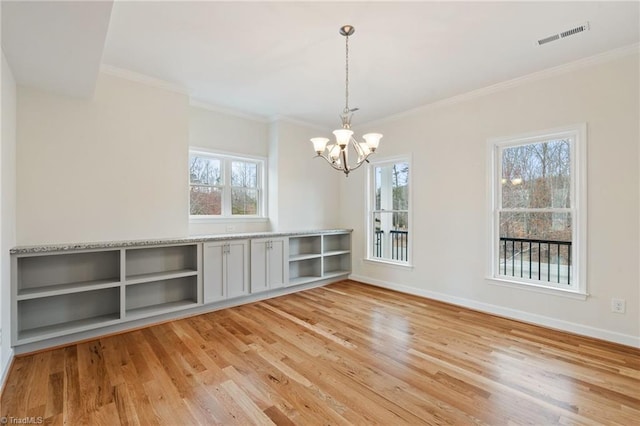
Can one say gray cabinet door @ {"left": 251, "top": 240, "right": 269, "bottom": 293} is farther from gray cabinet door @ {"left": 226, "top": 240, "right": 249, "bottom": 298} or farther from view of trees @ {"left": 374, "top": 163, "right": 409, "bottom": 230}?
view of trees @ {"left": 374, "top": 163, "right": 409, "bottom": 230}

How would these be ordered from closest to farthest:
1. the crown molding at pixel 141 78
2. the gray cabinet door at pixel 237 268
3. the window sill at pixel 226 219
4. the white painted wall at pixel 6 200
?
1. the white painted wall at pixel 6 200
2. the crown molding at pixel 141 78
3. the gray cabinet door at pixel 237 268
4. the window sill at pixel 226 219

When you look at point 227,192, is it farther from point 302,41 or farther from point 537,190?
point 537,190

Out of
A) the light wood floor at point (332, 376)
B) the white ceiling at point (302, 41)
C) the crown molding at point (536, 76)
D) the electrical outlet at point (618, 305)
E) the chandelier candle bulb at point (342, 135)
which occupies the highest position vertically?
the white ceiling at point (302, 41)

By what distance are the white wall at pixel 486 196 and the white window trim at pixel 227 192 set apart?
6.80 ft

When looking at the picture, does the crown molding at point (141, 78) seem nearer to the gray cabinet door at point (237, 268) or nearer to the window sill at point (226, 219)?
the window sill at point (226, 219)

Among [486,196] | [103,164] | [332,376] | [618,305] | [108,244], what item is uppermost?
[103,164]

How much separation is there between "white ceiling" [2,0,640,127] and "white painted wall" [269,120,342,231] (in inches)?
53.7

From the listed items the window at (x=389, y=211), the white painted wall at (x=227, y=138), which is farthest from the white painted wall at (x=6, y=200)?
the window at (x=389, y=211)

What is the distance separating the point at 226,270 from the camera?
13.5 feet

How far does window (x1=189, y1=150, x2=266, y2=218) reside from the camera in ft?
15.0

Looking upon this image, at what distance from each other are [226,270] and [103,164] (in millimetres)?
1901

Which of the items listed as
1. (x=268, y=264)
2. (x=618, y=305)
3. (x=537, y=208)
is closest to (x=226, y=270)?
(x=268, y=264)

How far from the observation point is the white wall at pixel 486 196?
3.05 m

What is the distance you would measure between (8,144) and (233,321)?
107 inches
